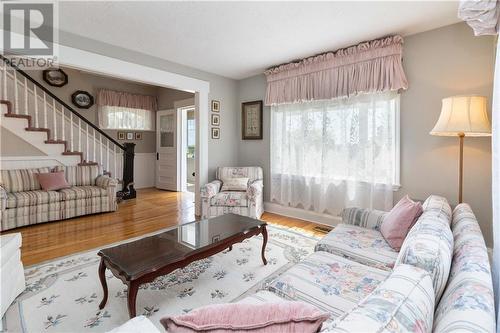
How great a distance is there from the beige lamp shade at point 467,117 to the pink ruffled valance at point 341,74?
77 cm

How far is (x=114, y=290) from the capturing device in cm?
198

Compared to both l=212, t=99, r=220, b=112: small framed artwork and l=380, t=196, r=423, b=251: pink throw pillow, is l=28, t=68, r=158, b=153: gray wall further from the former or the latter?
l=380, t=196, r=423, b=251: pink throw pillow

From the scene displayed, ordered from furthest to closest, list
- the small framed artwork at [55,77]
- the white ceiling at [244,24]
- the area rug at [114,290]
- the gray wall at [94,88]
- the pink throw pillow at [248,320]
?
1. the gray wall at [94,88]
2. the small framed artwork at [55,77]
3. the white ceiling at [244,24]
4. the area rug at [114,290]
5. the pink throw pillow at [248,320]

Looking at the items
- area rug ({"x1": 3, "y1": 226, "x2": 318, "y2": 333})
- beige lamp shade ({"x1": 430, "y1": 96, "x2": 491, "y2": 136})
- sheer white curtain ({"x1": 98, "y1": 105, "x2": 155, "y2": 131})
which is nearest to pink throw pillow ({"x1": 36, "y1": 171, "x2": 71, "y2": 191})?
area rug ({"x1": 3, "y1": 226, "x2": 318, "y2": 333})

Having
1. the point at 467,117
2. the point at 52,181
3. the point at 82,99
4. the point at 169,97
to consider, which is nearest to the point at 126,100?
the point at 82,99

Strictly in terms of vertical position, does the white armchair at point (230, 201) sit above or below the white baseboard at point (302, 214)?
above

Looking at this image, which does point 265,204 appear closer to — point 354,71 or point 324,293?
point 354,71

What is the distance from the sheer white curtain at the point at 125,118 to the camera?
5746 millimetres

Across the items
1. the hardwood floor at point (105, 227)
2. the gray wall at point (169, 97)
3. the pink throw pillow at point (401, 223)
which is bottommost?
the hardwood floor at point (105, 227)

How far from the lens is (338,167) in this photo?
3.40 metres

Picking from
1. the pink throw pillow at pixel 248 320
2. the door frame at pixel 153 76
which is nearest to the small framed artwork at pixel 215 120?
the door frame at pixel 153 76

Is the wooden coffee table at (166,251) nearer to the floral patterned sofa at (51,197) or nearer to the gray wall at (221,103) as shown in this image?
the gray wall at (221,103)

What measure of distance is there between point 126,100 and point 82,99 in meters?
0.91

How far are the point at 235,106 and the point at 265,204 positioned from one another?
1926mm
